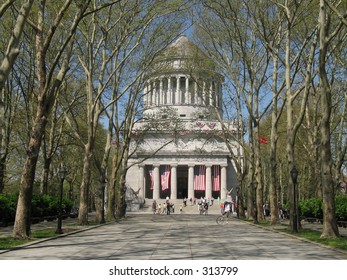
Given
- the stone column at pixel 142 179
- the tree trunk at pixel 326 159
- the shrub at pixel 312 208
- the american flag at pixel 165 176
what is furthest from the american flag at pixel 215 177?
the tree trunk at pixel 326 159

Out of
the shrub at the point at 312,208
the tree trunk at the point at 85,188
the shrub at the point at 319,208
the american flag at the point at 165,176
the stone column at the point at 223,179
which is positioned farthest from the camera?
the stone column at the point at 223,179

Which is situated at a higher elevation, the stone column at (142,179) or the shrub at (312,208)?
the stone column at (142,179)

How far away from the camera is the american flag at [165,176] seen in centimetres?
6918

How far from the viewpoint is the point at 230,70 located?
3047cm

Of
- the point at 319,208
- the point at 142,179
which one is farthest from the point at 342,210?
the point at 142,179

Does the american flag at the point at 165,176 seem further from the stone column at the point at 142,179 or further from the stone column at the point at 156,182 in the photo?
the stone column at the point at 142,179

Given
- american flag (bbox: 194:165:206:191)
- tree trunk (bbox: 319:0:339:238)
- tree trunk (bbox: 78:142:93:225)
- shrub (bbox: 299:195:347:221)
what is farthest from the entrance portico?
tree trunk (bbox: 319:0:339:238)

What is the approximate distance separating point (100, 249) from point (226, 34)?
20.1m

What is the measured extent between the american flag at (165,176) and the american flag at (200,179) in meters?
4.44

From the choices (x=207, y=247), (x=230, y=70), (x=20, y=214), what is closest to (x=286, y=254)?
(x=207, y=247)

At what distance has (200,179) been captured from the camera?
232 ft

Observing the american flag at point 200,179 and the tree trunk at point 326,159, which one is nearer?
the tree trunk at point 326,159

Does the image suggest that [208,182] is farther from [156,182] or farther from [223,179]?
[156,182]

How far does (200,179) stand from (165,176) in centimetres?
555
